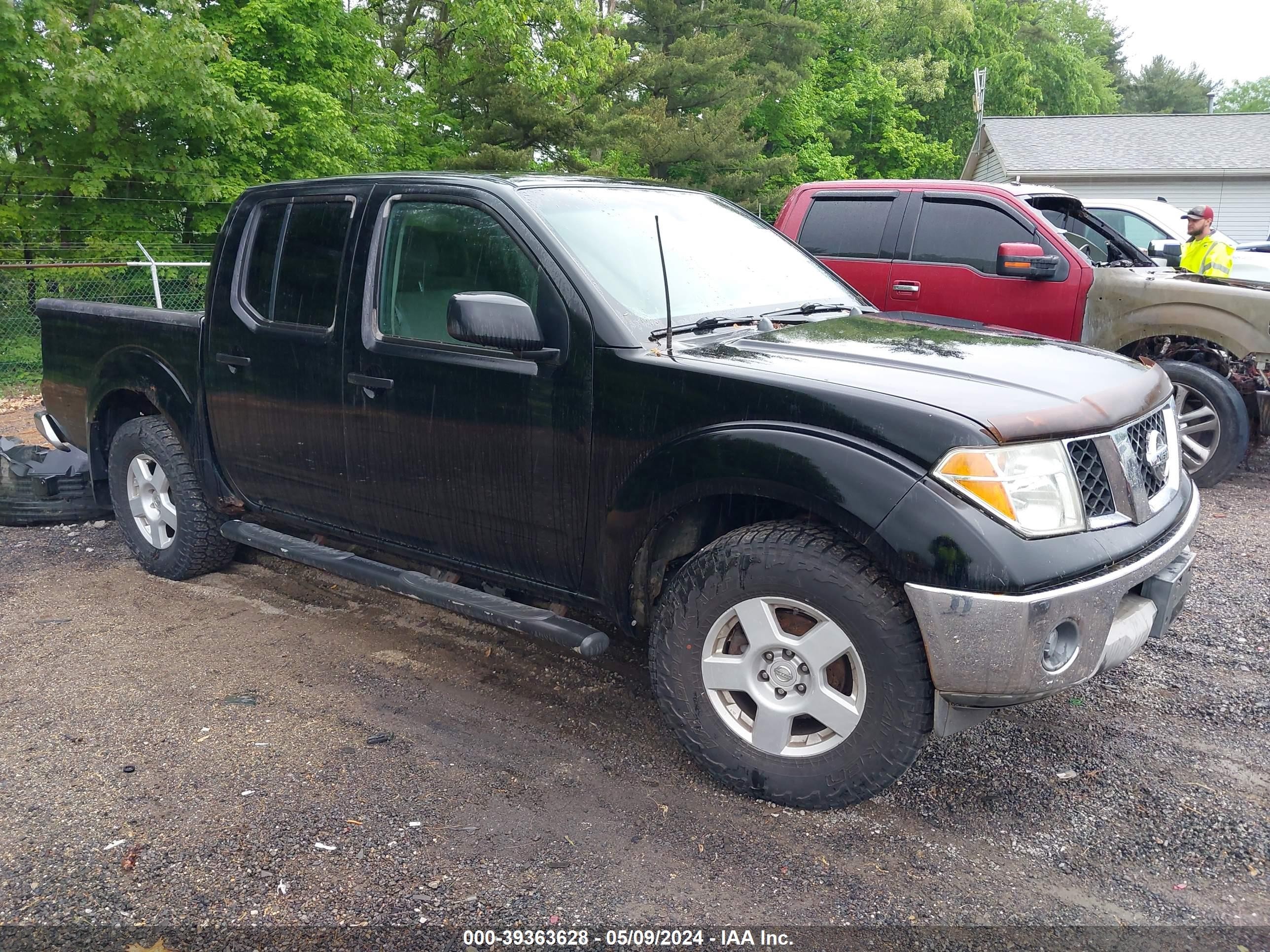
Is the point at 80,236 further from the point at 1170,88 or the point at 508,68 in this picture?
the point at 1170,88

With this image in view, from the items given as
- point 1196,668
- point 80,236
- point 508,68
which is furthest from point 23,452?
point 508,68

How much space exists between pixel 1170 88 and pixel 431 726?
85975 millimetres

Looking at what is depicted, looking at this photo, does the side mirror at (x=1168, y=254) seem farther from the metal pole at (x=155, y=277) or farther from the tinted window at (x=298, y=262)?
the metal pole at (x=155, y=277)

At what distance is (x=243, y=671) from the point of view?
4.23 m

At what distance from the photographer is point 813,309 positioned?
404cm

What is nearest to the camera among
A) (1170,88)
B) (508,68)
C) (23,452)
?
(23,452)

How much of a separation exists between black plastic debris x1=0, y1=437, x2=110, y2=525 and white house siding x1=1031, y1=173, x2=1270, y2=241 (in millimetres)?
27473

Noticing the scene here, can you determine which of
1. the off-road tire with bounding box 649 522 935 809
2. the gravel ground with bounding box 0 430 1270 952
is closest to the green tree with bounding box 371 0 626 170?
the gravel ground with bounding box 0 430 1270 952

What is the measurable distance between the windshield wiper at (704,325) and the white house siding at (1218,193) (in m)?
27.7

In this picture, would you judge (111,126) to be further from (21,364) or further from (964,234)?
(964,234)

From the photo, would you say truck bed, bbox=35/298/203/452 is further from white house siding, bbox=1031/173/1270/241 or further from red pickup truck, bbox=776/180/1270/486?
white house siding, bbox=1031/173/1270/241

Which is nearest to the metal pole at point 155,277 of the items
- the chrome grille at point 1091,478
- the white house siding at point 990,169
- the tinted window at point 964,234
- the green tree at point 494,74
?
the tinted window at point 964,234

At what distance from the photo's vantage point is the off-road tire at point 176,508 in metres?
5.04

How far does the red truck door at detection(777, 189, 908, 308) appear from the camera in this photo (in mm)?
7852
